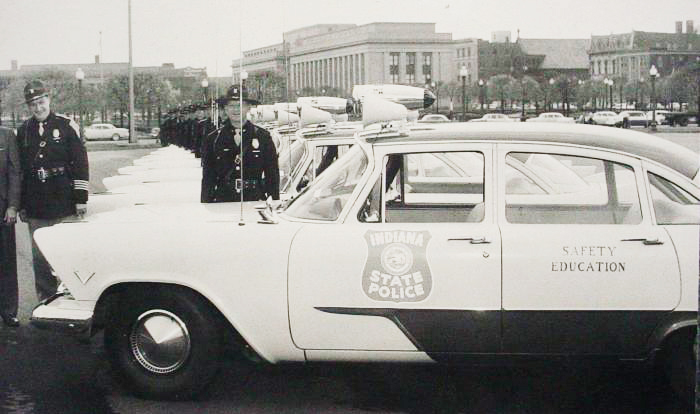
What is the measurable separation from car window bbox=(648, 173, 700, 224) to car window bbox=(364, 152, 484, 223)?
0.90 metres

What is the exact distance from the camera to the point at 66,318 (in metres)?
5.04

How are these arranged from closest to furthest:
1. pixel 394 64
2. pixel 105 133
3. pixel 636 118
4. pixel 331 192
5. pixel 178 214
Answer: pixel 331 192
pixel 178 214
pixel 394 64
pixel 636 118
pixel 105 133

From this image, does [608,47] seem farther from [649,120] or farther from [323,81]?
[649,120]

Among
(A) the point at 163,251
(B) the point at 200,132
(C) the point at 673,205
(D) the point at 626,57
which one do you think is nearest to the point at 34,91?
(A) the point at 163,251

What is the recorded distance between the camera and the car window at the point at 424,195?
16.8 ft

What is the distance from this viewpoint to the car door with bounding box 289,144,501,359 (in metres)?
4.67

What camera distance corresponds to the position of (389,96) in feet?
22.4

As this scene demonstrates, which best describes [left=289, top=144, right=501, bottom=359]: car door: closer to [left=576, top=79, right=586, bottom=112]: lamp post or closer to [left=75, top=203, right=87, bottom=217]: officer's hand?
[left=75, top=203, right=87, bottom=217]: officer's hand

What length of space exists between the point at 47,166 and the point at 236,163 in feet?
4.72

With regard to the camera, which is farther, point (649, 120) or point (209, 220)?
point (649, 120)

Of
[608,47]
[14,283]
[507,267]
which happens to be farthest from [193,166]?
[608,47]

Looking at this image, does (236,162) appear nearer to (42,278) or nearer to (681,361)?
(42,278)

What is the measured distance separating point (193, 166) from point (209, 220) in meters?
8.45

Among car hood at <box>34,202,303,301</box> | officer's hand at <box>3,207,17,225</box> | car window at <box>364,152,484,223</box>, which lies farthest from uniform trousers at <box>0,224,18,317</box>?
car window at <box>364,152,484,223</box>
